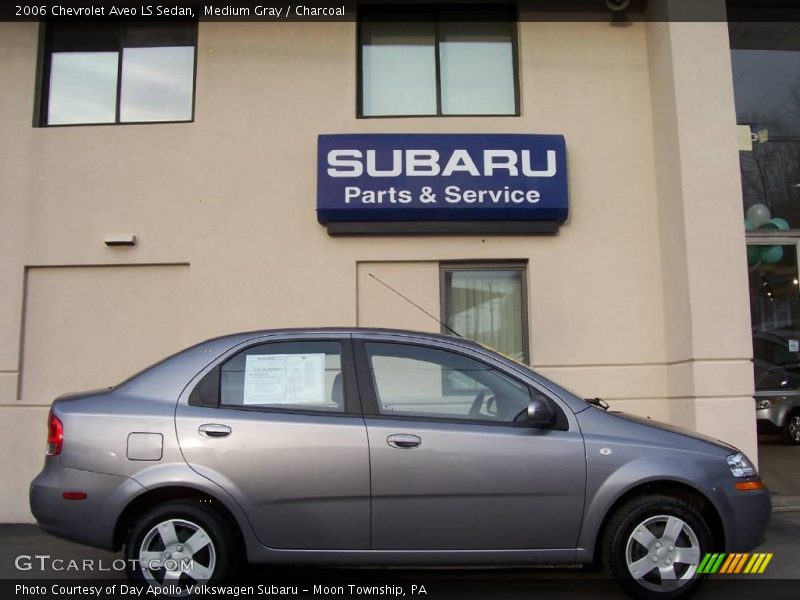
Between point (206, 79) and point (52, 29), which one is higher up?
point (52, 29)

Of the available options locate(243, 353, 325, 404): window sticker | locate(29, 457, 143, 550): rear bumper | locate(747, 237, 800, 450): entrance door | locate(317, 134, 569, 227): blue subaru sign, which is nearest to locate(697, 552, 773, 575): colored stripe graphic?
locate(243, 353, 325, 404): window sticker

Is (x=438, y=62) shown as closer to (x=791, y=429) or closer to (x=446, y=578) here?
(x=446, y=578)

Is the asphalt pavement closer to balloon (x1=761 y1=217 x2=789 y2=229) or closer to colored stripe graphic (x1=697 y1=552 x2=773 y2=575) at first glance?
colored stripe graphic (x1=697 y1=552 x2=773 y2=575)

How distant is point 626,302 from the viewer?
757 centimetres

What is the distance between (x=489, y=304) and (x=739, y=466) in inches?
142

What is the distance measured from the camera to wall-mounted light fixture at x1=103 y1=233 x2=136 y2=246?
7527mm

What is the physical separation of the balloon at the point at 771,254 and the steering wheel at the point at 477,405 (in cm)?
602

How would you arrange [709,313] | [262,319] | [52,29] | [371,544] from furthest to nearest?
[52,29], [262,319], [709,313], [371,544]

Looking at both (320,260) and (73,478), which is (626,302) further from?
(73,478)

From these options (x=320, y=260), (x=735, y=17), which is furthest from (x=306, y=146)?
(x=735, y=17)

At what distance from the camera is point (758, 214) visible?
8898 millimetres

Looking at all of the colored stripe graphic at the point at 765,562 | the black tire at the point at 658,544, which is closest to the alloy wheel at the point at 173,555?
the black tire at the point at 658,544

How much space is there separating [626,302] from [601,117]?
6.68ft

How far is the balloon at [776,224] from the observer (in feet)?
29.1
